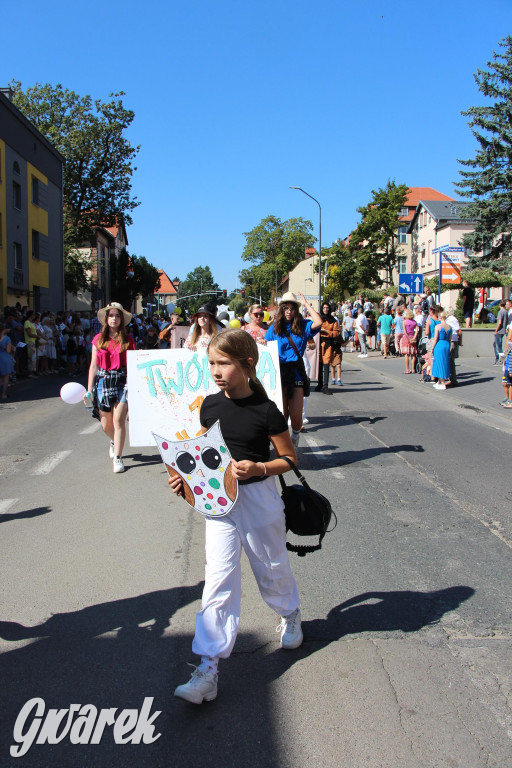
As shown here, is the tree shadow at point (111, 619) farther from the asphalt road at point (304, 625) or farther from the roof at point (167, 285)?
the roof at point (167, 285)

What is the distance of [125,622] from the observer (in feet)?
12.1

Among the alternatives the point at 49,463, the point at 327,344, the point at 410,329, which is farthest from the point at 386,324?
the point at 49,463

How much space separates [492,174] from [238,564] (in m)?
34.6

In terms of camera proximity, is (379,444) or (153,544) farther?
(379,444)

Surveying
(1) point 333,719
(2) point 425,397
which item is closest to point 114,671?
(1) point 333,719

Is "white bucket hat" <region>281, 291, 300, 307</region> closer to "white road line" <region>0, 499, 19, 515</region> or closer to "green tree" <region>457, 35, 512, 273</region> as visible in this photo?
"white road line" <region>0, 499, 19, 515</region>

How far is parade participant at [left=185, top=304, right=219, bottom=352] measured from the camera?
287 inches

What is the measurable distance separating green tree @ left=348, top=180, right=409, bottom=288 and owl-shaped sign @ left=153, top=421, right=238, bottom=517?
62.9 meters

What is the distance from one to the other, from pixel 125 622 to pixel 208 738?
114 cm

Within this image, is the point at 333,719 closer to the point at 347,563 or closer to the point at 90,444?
the point at 347,563

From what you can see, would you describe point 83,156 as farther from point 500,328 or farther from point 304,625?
point 304,625

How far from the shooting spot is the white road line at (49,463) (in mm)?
7748

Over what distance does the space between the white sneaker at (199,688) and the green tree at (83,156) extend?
45801 millimetres

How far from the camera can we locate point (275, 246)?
360 ft
